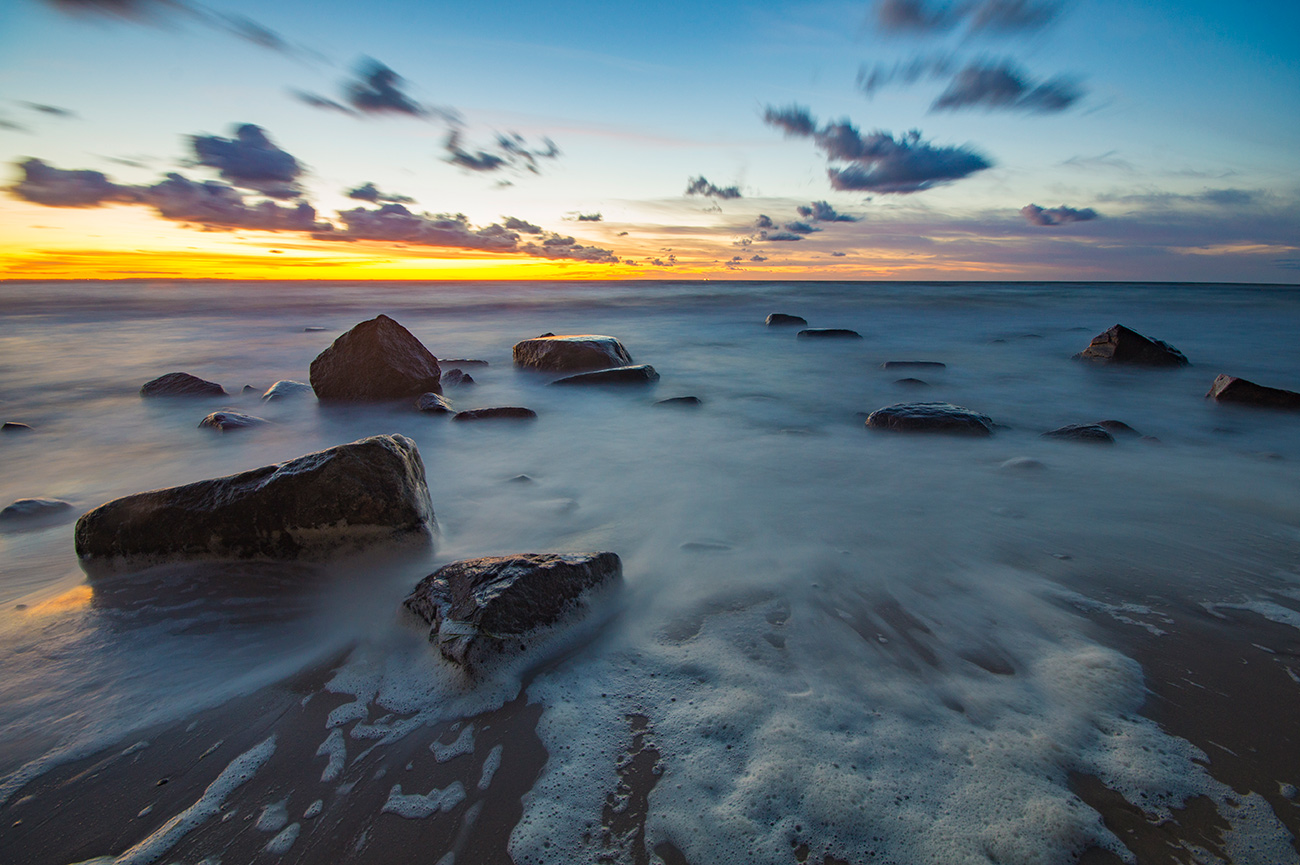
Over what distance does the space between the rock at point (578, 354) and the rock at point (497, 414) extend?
2340 millimetres

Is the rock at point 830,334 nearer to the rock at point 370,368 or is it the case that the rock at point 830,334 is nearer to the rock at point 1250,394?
the rock at point 1250,394

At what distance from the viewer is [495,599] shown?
5.95ft

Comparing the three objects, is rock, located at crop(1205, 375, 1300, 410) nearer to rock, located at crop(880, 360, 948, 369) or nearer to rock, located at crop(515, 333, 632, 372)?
rock, located at crop(880, 360, 948, 369)

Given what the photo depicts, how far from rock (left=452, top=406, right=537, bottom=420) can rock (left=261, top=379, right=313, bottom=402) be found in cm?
219

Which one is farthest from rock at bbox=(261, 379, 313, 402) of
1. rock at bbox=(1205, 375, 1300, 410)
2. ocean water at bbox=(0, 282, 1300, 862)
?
rock at bbox=(1205, 375, 1300, 410)

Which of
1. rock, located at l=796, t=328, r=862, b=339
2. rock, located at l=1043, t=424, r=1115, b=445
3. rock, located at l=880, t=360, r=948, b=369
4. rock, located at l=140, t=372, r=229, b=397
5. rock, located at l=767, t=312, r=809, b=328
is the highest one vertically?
rock, located at l=1043, t=424, r=1115, b=445

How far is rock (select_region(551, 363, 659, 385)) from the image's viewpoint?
684 centimetres

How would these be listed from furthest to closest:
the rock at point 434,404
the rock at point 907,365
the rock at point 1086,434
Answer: the rock at point 907,365, the rock at point 434,404, the rock at point 1086,434

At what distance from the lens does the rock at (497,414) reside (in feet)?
17.1

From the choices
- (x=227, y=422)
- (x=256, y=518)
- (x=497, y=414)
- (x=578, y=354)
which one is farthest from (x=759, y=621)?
(x=578, y=354)

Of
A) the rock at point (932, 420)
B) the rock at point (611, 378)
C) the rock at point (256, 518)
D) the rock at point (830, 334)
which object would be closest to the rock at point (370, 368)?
the rock at point (611, 378)

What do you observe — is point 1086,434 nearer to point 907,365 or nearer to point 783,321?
point 907,365

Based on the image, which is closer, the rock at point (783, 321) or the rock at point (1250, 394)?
the rock at point (1250, 394)

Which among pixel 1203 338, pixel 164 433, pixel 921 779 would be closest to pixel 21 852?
pixel 921 779
